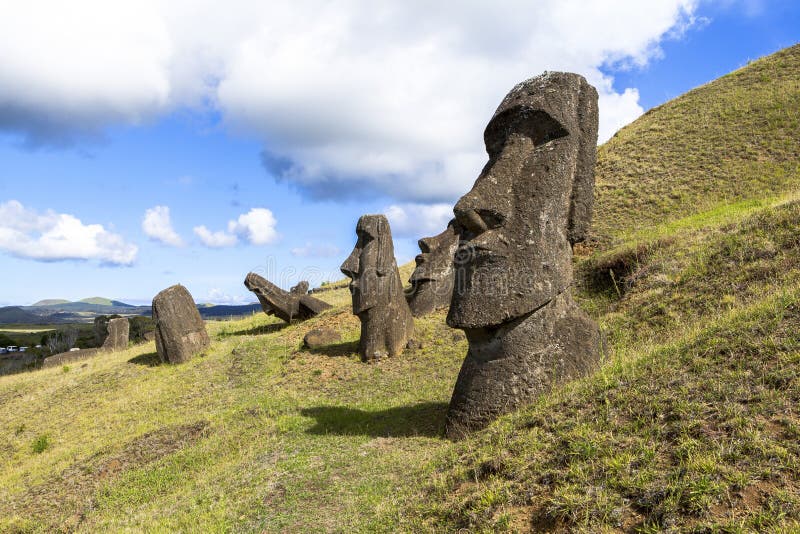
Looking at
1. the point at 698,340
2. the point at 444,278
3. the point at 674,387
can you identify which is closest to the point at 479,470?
the point at 674,387

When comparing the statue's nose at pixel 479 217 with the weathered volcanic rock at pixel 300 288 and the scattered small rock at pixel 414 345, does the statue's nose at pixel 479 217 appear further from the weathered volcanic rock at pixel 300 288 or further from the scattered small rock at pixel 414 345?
the weathered volcanic rock at pixel 300 288

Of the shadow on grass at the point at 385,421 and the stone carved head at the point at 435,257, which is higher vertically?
the stone carved head at the point at 435,257

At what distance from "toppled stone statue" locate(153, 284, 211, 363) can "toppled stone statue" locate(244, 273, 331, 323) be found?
118 inches

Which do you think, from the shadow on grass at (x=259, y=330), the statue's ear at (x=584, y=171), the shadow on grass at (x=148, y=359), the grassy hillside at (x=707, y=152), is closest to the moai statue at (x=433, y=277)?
the grassy hillside at (x=707, y=152)

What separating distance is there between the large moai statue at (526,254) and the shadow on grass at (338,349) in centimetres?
723

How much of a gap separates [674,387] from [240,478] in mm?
5325

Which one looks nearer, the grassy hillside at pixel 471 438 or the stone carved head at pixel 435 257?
the grassy hillside at pixel 471 438

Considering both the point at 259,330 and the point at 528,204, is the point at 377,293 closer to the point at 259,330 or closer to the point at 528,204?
the point at 528,204

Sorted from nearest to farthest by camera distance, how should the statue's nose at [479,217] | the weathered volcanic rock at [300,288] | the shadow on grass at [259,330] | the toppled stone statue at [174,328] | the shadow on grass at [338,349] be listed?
1. the statue's nose at [479,217]
2. the shadow on grass at [338,349]
3. the toppled stone statue at [174,328]
4. the shadow on grass at [259,330]
5. the weathered volcanic rock at [300,288]

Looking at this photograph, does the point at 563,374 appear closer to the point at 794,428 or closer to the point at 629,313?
the point at 794,428

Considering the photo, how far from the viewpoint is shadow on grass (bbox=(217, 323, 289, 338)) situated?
20.2 meters

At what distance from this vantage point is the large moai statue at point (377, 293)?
42.5 ft

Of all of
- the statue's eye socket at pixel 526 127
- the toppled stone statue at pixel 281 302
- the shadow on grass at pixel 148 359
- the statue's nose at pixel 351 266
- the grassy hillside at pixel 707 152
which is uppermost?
the grassy hillside at pixel 707 152

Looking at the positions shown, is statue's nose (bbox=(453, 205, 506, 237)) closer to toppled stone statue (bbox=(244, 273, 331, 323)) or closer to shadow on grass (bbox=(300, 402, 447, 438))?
shadow on grass (bbox=(300, 402, 447, 438))
